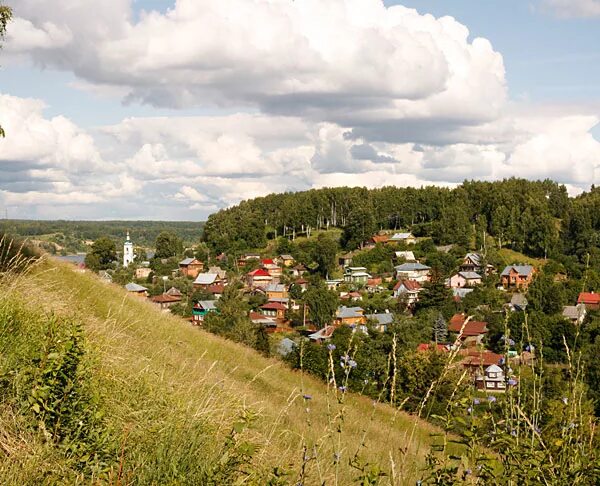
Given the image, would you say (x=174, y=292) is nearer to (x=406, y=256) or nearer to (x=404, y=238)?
(x=406, y=256)

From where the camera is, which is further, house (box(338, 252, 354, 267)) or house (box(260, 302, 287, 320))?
house (box(338, 252, 354, 267))

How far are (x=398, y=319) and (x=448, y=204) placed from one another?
55085 mm

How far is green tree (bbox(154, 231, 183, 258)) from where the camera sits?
10231 centimetres

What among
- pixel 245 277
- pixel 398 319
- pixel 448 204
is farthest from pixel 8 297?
pixel 448 204

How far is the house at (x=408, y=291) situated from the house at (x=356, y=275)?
23.0ft

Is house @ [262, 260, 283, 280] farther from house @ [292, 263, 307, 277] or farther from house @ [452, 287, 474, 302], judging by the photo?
house @ [452, 287, 474, 302]

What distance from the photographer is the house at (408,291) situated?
69.6 m

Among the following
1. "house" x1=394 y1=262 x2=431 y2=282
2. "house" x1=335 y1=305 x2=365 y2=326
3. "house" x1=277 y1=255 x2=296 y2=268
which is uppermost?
"house" x1=277 y1=255 x2=296 y2=268

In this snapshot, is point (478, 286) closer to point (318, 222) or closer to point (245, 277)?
point (245, 277)

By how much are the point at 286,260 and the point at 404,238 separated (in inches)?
807

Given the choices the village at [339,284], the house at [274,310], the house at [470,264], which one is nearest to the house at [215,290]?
the village at [339,284]

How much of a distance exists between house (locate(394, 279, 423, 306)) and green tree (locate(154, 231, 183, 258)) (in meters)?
43.9

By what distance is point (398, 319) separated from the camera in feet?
177

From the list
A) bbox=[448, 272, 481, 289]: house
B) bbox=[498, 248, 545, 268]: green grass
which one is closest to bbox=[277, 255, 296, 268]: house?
bbox=[448, 272, 481, 289]: house
